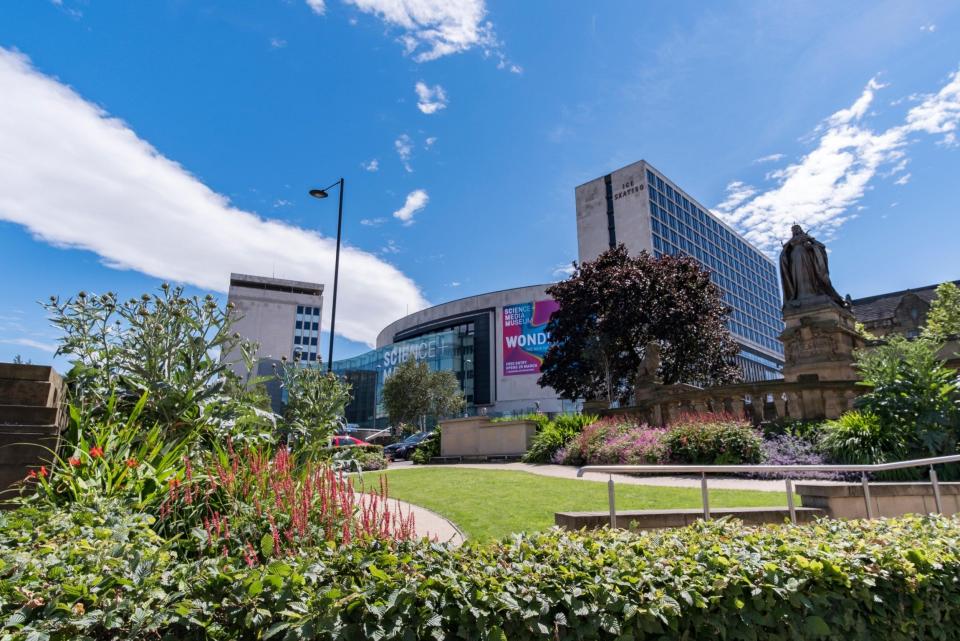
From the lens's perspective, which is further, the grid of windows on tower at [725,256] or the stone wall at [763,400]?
the grid of windows on tower at [725,256]

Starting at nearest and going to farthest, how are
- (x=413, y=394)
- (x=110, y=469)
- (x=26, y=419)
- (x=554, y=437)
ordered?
(x=110, y=469) → (x=26, y=419) → (x=554, y=437) → (x=413, y=394)

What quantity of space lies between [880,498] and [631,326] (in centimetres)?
1915

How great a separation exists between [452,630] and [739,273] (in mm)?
114012

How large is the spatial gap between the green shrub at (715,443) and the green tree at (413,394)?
145 feet

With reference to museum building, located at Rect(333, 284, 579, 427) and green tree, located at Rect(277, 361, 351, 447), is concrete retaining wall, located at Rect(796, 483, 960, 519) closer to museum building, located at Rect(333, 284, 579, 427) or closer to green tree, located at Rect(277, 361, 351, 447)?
green tree, located at Rect(277, 361, 351, 447)

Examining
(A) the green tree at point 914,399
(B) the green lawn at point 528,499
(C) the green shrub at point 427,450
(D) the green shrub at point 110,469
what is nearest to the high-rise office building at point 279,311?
(C) the green shrub at point 427,450

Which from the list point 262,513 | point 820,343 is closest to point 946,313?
point 820,343

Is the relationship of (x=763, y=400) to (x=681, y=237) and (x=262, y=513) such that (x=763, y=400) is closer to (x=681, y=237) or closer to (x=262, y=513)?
(x=262, y=513)

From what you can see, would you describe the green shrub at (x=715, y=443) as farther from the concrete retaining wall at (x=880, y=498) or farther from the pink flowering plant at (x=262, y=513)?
the pink flowering plant at (x=262, y=513)

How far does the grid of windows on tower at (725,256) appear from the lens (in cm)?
7850

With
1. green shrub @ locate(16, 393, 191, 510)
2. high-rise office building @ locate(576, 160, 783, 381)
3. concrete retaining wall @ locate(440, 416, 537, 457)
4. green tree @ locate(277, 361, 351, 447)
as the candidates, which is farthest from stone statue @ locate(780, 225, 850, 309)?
high-rise office building @ locate(576, 160, 783, 381)

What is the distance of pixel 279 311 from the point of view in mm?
103250

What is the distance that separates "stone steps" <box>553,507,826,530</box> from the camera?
18.8 feet

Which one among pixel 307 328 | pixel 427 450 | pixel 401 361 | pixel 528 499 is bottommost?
pixel 528 499
